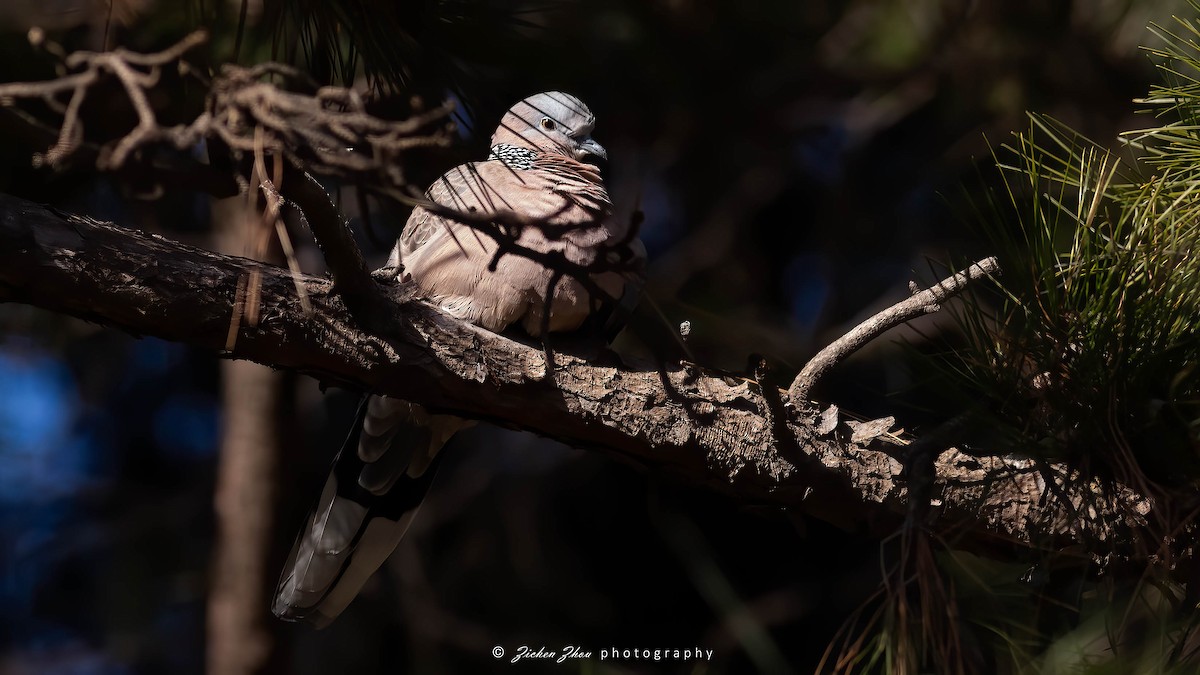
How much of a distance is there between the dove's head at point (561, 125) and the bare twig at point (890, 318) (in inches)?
51.6

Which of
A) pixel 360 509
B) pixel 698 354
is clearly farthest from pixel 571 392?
pixel 698 354

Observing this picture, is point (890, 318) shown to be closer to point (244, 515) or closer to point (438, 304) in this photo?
point (438, 304)

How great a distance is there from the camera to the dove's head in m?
3.05

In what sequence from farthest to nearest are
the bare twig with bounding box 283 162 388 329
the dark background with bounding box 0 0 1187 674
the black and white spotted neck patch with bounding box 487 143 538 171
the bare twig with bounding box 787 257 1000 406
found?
the dark background with bounding box 0 0 1187 674 → the black and white spotted neck patch with bounding box 487 143 538 171 → the bare twig with bounding box 787 257 1000 406 → the bare twig with bounding box 283 162 388 329

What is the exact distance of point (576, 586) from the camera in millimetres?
4324

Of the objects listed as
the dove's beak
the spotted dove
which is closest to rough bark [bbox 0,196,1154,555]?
the spotted dove

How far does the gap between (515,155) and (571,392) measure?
1.20 metres

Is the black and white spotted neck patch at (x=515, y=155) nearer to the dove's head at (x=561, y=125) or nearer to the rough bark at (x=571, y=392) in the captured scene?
the dove's head at (x=561, y=125)

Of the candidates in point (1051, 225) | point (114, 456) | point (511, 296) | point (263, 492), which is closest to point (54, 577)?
point (114, 456)

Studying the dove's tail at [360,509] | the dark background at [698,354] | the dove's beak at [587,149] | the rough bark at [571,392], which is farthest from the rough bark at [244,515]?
the rough bark at [571,392]

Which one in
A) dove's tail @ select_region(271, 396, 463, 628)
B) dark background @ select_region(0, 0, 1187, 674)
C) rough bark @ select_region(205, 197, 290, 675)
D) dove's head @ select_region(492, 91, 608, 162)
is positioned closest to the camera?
dove's tail @ select_region(271, 396, 463, 628)

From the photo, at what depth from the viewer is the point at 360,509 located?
9.12 feet

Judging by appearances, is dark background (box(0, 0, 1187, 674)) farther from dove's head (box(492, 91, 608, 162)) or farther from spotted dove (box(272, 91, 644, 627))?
spotted dove (box(272, 91, 644, 627))

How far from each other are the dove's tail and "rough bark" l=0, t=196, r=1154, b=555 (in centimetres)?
70
